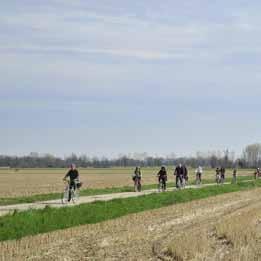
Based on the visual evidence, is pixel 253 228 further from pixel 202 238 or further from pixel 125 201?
pixel 125 201

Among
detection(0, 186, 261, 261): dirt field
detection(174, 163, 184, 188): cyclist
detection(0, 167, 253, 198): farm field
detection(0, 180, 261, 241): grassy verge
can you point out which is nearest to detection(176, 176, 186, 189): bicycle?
detection(174, 163, 184, 188): cyclist

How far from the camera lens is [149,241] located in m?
20.0

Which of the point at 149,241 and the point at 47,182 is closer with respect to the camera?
the point at 149,241

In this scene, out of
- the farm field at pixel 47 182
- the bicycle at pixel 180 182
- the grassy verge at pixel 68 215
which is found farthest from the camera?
the farm field at pixel 47 182

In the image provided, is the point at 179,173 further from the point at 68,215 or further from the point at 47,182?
the point at 47,182

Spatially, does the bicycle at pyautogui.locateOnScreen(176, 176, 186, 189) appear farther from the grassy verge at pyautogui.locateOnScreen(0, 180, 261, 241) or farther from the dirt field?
the dirt field

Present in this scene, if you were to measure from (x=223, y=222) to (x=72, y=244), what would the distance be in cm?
840

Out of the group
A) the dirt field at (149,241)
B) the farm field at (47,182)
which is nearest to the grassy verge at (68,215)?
the dirt field at (149,241)

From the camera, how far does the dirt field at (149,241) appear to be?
1703 cm

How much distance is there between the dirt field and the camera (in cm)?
1703

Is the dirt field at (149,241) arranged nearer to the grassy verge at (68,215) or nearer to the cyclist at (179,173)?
the grassy verge at (68,215)

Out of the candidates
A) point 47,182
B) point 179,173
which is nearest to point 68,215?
point 179,173

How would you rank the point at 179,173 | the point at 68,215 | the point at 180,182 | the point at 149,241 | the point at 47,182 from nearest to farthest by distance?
the point at 149,241
the point at 68,215
the point at 179,173
the point at 180,182
the point at 47,182

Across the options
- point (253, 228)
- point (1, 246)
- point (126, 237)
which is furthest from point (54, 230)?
point (253, 228)
